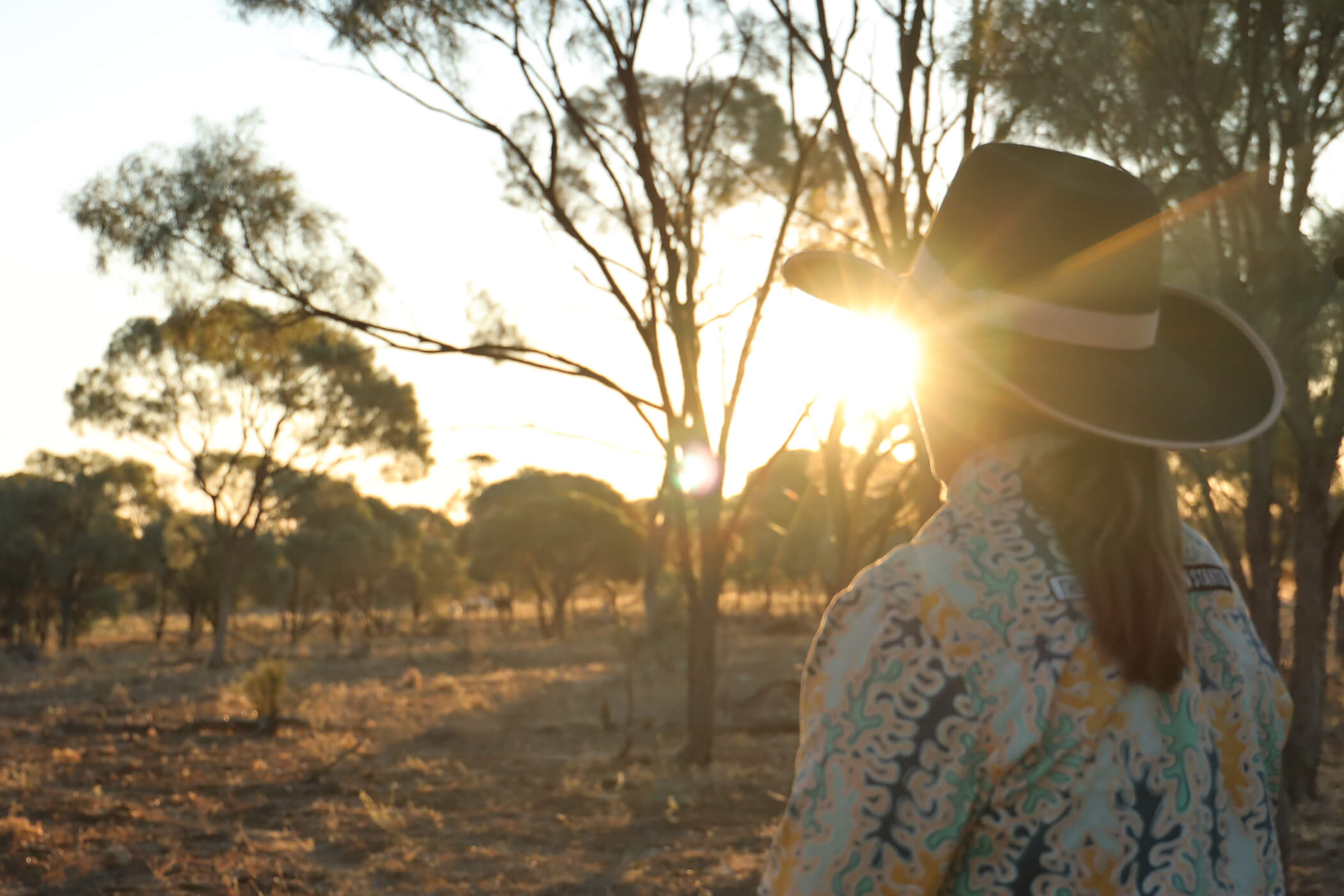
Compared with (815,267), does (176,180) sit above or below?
above

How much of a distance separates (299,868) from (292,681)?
15.4m

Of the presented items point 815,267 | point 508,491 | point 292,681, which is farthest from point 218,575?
point 815,267

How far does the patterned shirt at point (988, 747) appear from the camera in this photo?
42.3 inches

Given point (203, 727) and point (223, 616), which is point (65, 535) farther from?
point (203, 727)

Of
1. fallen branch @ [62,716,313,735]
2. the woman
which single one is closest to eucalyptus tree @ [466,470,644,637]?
fallen branch @ [62,716,313,735]

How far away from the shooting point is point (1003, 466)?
125 cm

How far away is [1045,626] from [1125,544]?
0.39 ft

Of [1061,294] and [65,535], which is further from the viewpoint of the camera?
[65,535]

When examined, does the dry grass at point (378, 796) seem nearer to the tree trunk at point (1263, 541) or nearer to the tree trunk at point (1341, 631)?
the tree trunk at point (1263, 541)

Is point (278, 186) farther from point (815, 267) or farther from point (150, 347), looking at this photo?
point (150, 347)

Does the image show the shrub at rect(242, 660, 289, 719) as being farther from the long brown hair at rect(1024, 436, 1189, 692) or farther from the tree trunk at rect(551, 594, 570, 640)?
the tree trunk at rect(551, 594, 570, 640)

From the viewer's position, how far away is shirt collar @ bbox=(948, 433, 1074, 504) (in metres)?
1.23

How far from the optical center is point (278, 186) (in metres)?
11.5

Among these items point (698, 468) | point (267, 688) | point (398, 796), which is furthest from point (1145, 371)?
point (267, 688)
